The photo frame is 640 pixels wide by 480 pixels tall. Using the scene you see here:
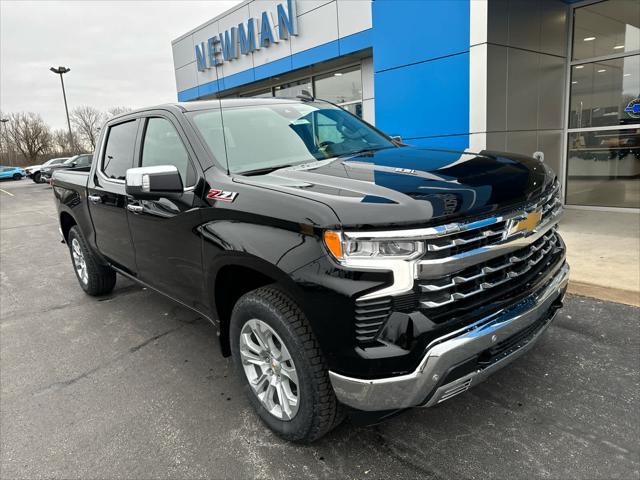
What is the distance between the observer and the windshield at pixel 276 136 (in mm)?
2998

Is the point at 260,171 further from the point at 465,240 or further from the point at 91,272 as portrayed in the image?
the point at 91,272

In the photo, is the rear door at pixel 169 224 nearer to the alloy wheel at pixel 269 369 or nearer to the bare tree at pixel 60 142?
the alloy wheel at pixel 269 369

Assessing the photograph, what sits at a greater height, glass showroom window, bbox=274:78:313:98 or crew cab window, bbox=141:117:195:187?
glass showroom window, bbox=274:78:313:98

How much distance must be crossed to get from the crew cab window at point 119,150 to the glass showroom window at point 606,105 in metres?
7.74

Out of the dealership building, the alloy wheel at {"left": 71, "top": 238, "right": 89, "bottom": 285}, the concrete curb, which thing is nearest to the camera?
the concrete curb

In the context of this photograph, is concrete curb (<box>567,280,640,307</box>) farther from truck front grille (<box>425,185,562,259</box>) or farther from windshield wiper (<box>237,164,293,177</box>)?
windshield wiper (<box>237,164,293,177</box>)

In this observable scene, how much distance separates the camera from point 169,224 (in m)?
3.11

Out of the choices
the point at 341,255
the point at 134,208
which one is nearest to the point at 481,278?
the point at 341,255

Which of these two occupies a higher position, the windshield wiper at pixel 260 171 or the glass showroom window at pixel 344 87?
the glass showroom window at pixel 344 87

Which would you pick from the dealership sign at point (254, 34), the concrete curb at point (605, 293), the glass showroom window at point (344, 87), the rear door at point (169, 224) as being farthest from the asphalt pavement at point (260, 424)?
the dealership sign at point (254, 34)

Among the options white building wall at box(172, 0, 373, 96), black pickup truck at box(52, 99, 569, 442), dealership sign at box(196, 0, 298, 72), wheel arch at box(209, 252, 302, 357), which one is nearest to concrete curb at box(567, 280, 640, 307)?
black pickup truck at box(52, 99, 569, 442)

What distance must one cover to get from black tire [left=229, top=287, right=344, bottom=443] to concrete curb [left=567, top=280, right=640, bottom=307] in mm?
3241

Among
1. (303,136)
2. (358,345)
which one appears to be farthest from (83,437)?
(303,136)

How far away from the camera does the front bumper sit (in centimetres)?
195
